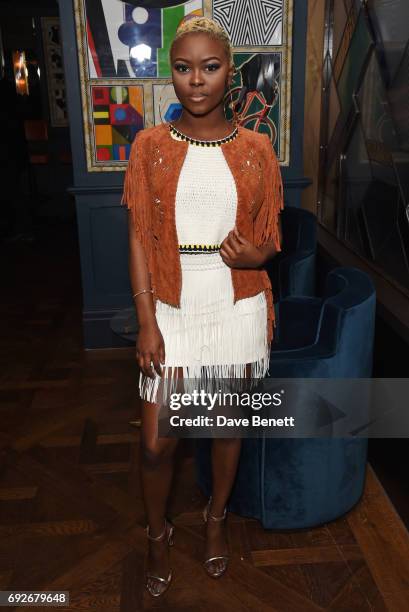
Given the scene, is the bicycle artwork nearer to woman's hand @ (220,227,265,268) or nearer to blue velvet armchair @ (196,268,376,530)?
blue velvet armchair @ (196,268,376,530)

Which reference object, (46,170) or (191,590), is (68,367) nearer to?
(191,590)

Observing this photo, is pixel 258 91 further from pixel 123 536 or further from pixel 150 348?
pixel 123 536

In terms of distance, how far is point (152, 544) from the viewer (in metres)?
1.81

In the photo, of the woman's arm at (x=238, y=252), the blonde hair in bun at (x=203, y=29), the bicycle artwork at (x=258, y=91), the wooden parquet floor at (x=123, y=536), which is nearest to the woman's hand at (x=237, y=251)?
the woman's arm at (x=238, y=252)

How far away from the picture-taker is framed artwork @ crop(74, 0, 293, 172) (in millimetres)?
3268

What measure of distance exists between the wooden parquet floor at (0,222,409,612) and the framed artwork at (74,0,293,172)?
151 centimetres

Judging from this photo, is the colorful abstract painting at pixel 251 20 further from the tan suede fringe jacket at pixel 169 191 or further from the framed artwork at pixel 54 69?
the framed artwork at pixel 54 69

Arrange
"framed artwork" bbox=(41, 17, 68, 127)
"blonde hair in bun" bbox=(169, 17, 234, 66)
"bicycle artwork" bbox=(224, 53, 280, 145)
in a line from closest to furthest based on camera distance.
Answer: "blonde hair in bun" bbox=(169, 17, 234, 66) < "bicycle artwork" bbox=(224, 53, 280, 145) < "framed artwork" bbox=(41, 17, 68, 127)

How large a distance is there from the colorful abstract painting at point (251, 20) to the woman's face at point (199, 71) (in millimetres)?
2018

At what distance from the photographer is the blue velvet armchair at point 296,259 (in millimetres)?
2736

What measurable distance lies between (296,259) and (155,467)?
53.6 inches

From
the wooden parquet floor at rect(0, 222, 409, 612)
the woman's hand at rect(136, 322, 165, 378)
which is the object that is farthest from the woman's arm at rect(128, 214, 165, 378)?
the wooden parquet floor at rect(0, 222, 409, 612)

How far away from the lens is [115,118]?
11.3ft

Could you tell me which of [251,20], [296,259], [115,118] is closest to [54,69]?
[115,118]
